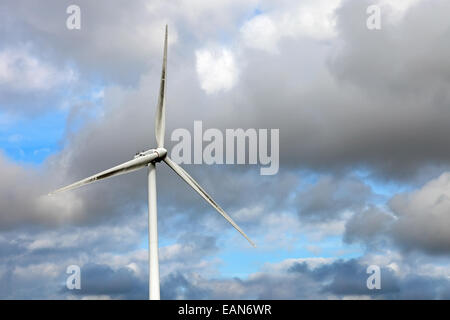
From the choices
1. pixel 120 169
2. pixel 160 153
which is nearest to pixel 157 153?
pixel 160 153

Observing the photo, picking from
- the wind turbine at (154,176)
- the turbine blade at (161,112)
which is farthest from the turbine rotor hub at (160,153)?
the turbine blade at (161,112)

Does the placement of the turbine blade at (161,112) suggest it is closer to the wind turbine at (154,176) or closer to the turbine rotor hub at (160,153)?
the wind turbine at (154,176)

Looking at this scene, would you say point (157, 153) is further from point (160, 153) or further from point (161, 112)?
point (161, 112)

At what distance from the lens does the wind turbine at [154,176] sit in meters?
86.1

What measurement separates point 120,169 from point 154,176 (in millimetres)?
6362

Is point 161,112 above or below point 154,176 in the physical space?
above

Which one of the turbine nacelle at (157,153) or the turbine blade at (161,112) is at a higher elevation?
the turbine blade at (161,112)

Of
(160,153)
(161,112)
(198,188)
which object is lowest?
(198,188)

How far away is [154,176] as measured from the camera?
3588 inches

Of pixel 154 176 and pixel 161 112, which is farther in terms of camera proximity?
pixel 161 112
